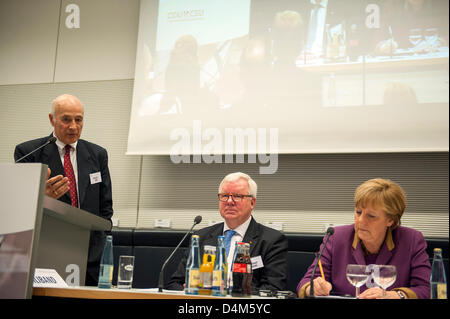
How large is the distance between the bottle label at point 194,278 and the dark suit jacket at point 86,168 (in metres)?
1.30

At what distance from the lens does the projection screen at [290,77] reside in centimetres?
388

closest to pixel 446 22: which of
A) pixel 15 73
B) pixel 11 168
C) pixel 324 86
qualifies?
pixel 324 86

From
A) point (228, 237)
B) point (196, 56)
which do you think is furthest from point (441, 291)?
point (196, 56)

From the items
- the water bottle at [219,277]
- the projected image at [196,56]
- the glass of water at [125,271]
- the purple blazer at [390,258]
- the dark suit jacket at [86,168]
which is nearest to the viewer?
the water bottle at [219,277]

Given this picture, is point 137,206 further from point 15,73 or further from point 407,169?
point 407,169

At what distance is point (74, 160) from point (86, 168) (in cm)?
11

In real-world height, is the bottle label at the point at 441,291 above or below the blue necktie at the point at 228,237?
below

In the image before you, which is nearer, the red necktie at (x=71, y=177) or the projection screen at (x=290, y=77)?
the red necktie at (x=71, y=177)

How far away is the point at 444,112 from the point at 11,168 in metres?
3.04

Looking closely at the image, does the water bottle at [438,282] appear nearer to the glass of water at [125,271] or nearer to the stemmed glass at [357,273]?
the stemmed glass at [357,273]

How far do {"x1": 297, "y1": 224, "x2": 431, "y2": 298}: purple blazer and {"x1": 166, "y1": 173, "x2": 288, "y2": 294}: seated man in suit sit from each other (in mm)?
317

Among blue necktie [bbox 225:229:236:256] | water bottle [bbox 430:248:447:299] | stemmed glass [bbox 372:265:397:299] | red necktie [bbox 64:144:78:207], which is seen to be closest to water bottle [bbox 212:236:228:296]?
A: stemmed glass [bbox 372:265:397:299]

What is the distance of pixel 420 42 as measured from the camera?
389 centimetres

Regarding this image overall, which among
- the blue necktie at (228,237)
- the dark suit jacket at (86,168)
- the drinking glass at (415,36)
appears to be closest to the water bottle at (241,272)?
the blue necktie at (228,237)
